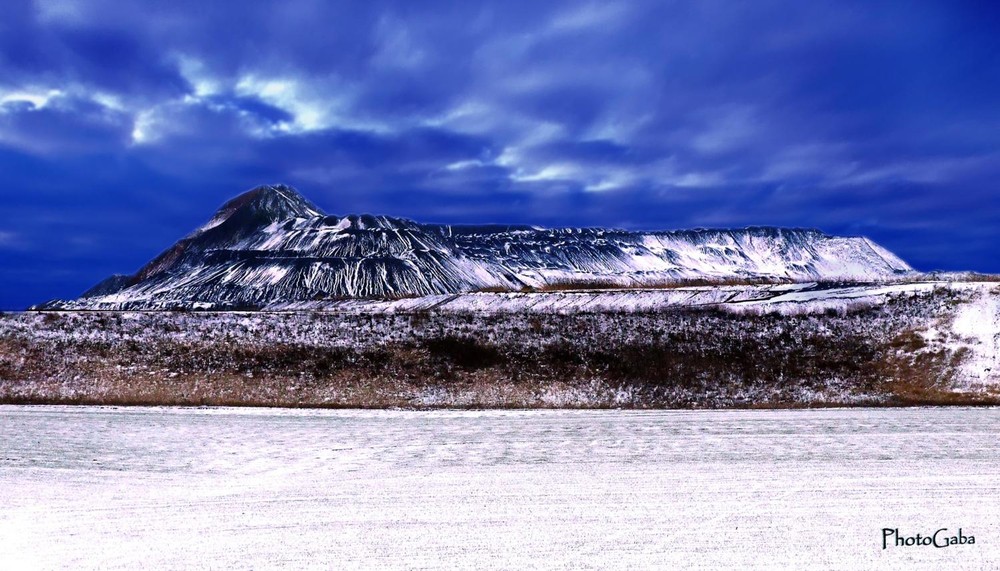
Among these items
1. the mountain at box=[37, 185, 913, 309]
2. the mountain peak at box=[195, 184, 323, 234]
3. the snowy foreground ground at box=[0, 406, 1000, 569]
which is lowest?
the snowy foreground ground at box=[0, 406, 1000, 569]

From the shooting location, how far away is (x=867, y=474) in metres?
14.6

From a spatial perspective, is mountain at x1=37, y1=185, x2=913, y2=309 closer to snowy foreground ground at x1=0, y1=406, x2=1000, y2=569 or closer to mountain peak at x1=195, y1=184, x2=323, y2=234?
mountain peak at x1=195, y1=184, x2=323, y2=234

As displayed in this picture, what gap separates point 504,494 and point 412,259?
51.2 meters

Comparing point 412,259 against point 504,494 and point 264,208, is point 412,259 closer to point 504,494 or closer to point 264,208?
point 264,208

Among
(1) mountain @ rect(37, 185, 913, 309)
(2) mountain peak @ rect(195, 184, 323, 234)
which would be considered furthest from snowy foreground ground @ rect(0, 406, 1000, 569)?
(2) mountain peak @ rect(195, 184, 323, 234)

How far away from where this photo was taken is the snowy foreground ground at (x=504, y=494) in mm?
10109

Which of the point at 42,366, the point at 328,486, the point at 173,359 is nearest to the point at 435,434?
the point at 328,486

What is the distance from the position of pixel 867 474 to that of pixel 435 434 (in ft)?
35.2

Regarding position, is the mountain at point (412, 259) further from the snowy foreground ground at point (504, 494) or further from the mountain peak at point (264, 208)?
the snowy foreground ground at point (504, 494)

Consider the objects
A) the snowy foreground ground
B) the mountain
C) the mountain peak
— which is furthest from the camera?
the mountain peak

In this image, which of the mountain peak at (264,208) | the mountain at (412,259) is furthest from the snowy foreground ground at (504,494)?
the mountain peak at (264,208)

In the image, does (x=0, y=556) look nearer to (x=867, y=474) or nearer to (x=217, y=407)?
(x=867, y=474)

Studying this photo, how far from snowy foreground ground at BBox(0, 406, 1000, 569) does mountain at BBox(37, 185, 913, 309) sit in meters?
36.7

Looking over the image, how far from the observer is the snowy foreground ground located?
10109 millimetres
